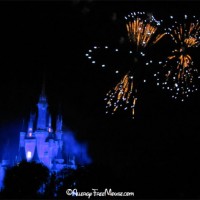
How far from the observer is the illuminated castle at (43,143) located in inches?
2090

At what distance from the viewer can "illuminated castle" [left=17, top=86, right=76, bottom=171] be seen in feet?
174

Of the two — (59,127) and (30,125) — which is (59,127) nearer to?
(59,127)

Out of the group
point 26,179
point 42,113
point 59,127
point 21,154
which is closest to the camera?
point 26,179

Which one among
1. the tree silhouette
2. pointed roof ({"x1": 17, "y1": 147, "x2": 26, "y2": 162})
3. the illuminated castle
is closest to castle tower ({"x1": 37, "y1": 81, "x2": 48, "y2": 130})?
the illuminated castle

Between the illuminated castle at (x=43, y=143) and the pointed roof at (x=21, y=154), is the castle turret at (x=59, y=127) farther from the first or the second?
the pointed roof at (x=21, y=154)

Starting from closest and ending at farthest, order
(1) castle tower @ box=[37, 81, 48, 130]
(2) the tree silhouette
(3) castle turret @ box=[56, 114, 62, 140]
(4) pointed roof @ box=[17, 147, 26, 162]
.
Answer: (2) the tree silhouette, (4) pointed roof @ box=[17, 147, 26, 162], (1) castle tower @ box=[37, 81, 48, 130], (3) castle turret @ box=[56, 114, 62, 140]

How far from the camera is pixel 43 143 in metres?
54.8

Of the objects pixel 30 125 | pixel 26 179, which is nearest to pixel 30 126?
pixel 30 125

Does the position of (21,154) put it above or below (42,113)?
below

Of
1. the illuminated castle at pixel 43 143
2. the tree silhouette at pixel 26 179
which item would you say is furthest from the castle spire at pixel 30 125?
the tree silhouette at pixel 26 179

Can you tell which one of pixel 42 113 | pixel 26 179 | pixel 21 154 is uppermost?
pixel 42 113

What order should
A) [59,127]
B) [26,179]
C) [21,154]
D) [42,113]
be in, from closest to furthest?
[26,179] → [21,154] → [42,113] → [59,127]

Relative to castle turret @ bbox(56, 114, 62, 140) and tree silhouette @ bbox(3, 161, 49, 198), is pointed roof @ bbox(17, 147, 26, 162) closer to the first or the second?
castle turret @ bbox(56, 114, 62, 140)

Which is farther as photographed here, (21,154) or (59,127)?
(59,127)
